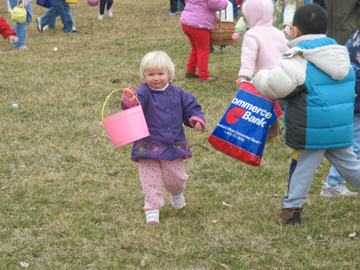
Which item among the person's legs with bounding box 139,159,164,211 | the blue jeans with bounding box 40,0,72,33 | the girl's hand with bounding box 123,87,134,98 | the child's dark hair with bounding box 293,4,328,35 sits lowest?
the blue jeans with bounding box 40,0,72,33

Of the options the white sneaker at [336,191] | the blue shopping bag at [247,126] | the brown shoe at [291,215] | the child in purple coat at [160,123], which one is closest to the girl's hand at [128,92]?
the child in purple coat at [160,123]

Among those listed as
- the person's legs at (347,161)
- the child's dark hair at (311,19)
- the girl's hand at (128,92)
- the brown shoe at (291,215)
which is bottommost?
the brown shoe at (291,215)

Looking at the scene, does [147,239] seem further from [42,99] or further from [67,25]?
[67,25]

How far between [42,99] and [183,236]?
13.9 feet

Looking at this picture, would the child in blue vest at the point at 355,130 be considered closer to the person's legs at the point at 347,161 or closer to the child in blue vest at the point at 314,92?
the child in blue vest at the point at 314,92

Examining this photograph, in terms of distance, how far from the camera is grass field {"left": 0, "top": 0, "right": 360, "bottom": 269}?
119 inches

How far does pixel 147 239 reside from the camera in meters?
3.22

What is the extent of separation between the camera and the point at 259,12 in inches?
194

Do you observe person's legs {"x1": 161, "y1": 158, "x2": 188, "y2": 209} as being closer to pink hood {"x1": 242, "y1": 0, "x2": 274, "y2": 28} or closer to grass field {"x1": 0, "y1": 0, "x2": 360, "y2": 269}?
grass field {"x1": 0, "y1": 0, "x2": 360, "y2": 269}

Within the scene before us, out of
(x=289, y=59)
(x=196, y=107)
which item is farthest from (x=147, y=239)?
(x=289, y=59)

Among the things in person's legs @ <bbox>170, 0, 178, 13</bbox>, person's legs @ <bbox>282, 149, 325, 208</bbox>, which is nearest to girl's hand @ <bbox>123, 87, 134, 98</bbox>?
person's legs @ <bbox>282, 149, 325, 208</bbox>

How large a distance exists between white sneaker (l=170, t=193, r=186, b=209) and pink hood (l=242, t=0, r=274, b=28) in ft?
7.51

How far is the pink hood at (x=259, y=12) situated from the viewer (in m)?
4.92

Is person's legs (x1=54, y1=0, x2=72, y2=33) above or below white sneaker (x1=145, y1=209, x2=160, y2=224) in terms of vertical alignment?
below
